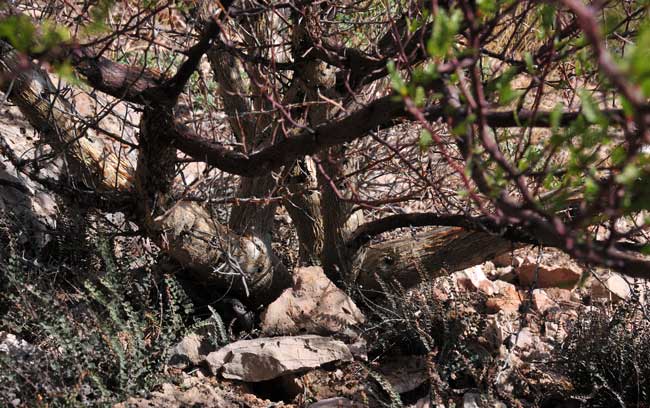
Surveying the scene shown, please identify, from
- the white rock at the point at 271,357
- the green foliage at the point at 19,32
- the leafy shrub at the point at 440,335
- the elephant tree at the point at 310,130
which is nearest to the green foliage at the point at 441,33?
the elephant tree at the point at 310,130

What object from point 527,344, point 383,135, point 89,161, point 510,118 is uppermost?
point 383,135

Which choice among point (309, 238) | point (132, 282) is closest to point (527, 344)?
point (309, 238)

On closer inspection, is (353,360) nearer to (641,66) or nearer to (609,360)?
(609,360)

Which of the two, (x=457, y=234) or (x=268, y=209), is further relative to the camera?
(x=268, y=209)

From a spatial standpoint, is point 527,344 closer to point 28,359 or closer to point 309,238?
point 309,238

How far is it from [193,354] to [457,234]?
1537 mm

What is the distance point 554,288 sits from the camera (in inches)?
212

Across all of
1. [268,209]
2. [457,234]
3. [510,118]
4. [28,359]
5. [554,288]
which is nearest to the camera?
[510,118]

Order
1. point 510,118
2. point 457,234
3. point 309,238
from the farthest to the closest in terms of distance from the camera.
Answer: point 309,238 < point 457,234 < point 510,118

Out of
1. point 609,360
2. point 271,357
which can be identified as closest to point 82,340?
point 271,357

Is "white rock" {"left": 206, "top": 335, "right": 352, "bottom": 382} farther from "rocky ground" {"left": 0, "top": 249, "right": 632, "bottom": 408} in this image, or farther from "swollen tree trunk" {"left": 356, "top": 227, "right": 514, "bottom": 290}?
"swollen tree trunk" {"left": 356, "top": 227, "right": 514, "bottom": 290}

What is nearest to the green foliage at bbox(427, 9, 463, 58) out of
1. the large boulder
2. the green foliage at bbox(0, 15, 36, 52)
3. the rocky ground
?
the green foliage at bbox(0, 15, 36, 52)

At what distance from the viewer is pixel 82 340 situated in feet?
11.3

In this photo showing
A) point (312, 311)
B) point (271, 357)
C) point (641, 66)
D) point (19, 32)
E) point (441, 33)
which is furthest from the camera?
point (312, 311)
